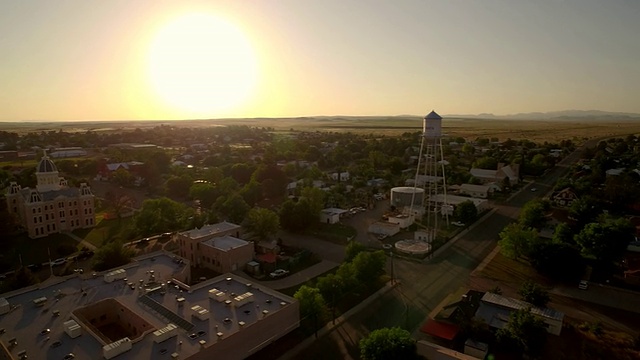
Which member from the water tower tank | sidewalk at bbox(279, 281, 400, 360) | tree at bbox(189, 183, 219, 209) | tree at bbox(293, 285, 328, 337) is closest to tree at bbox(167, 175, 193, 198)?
tree at bbox(189, 183, 219, 209)

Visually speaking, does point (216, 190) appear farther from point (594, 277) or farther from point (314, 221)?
point (594, 277)

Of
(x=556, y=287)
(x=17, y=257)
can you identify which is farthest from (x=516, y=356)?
(x=17, y=257)

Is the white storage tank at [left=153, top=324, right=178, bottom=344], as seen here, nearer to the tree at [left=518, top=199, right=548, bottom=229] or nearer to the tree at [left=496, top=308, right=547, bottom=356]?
the tree at [left=496, top=308, right=547, bottom=356]

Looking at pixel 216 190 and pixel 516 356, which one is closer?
pixel 516 356

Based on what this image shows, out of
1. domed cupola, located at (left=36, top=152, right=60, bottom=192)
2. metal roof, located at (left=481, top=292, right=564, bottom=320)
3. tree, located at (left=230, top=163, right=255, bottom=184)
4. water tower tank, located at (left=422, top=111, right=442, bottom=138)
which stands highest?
water tower tank, located at (left=422, top=111, right=442, bottom=138)

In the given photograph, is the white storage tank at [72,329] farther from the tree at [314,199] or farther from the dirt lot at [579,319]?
the tree at [314,199]

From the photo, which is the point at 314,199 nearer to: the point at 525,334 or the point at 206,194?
the point at 206,194

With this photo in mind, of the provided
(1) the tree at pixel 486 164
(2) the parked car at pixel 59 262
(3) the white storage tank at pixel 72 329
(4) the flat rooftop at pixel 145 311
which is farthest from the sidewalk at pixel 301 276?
(1) the tree at pixel 486 164
